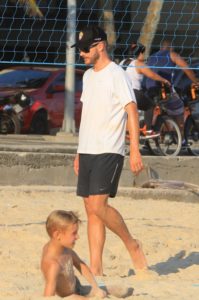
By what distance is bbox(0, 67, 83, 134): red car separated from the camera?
20062 mm

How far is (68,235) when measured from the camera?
6461 mm

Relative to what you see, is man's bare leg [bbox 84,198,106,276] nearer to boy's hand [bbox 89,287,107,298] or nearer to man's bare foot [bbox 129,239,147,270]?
man's bare foot [bbox 129,239,147,270]

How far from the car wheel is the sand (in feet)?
28.7

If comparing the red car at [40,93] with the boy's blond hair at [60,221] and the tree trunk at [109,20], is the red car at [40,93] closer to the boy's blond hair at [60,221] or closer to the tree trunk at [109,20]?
the tree trunk at [109,20]

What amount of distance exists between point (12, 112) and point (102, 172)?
1253cm

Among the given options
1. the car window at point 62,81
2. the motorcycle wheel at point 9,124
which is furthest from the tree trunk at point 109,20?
the motorcycle wheel at point 9,124

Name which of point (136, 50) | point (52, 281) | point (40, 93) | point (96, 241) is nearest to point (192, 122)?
point (136, 50)

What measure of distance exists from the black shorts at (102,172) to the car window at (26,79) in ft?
43.4

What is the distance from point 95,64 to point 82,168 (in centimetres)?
82

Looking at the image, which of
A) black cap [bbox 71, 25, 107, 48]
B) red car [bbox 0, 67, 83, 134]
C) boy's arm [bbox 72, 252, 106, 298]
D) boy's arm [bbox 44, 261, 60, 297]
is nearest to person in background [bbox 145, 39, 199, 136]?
red car [bbox 0, 67, 83, 134]

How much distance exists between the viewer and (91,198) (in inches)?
291

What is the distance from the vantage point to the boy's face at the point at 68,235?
6.45 meters

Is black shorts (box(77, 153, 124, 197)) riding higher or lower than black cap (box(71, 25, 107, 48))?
lower

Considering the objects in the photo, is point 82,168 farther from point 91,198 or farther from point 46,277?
point 46,277
